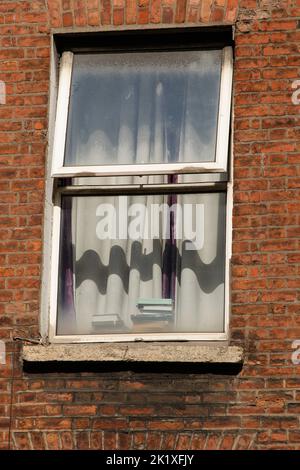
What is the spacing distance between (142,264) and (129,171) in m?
0.65

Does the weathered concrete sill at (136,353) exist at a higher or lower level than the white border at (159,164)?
lower

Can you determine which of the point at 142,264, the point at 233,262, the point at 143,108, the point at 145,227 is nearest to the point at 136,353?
the point at 142,264

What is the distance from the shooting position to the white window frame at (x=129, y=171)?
8672mm

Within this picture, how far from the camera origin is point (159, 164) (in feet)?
29.4

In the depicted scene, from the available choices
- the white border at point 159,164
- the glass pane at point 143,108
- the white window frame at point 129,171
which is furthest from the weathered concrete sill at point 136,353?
the glass pane at point 143,108

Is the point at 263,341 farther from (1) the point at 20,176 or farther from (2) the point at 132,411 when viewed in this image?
(1) the point at 20,176

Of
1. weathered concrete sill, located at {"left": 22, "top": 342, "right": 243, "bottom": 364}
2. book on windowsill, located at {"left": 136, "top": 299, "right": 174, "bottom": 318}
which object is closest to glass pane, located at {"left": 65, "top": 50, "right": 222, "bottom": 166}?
book on windowsill, located at {"left": 136, "top": 299, "right": 174, "bottom": 318}

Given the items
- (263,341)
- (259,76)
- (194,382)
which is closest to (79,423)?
(194,382)

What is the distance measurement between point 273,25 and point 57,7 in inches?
61.1

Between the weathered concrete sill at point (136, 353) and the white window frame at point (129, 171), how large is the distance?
0.09 meters

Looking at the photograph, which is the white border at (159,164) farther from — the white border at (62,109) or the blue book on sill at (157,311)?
the blue book on sill at (157,311)

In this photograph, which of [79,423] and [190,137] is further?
[190,137]

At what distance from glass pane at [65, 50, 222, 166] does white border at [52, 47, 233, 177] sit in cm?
7

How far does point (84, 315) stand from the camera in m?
8.86
